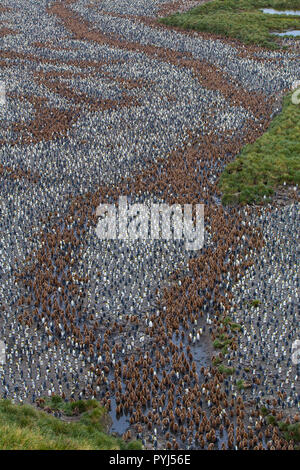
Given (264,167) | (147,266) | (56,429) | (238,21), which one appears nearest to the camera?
(56,429)

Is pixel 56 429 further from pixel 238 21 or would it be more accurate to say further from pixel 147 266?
pixel 238 21

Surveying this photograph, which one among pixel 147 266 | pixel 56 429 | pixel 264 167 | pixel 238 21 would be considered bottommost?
pixel 56 429

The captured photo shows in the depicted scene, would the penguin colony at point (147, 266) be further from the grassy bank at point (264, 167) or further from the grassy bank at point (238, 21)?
the grassy bank at point (238, 21)

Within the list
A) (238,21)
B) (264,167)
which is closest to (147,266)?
(264,167)

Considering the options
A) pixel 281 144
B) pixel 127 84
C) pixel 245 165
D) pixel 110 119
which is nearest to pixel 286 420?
pixel 245 165

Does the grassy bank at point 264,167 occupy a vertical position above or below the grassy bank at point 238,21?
below

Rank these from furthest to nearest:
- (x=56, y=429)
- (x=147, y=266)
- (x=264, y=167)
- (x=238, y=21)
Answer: (x=238, y=21) → (x=264, y=167) → (x=147, y=266) → (x=56, y=429)

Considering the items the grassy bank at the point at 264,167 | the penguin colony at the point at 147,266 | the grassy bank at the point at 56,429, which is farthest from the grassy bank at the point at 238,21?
the grassy bank at the point at 56,429

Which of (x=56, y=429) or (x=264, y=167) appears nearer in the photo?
(x=56, y=429)
